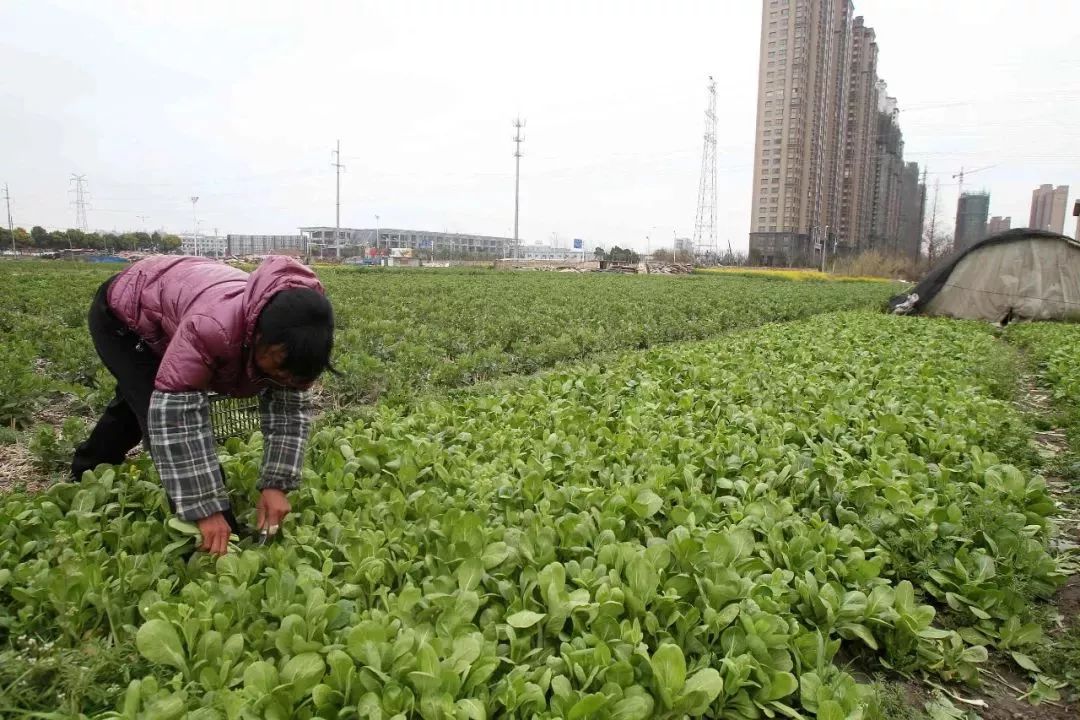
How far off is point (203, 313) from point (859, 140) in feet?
245

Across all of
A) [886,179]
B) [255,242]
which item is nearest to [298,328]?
[886,179]

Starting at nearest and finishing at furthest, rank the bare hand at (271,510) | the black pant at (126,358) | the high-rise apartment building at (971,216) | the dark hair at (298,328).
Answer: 1. the dark hair at (298,328)
2. the bare hand at (271,510)
3. the black pant at (126,358)
4. the high-rise apartment building at (971,216)

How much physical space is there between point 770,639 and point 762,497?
3.90 ft

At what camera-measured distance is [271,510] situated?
2738 mm

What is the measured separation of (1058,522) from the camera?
12.7ft

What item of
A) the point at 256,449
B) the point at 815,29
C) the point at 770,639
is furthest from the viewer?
the point at 815,29

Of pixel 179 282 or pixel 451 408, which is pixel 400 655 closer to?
pixel 179 282

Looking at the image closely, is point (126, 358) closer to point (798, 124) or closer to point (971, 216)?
point (798, 124)

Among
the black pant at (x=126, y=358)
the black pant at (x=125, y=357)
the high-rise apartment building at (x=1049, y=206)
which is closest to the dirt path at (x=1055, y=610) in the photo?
the black pant at (x=126, y=358)

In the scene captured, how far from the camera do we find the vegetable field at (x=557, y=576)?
1882mm

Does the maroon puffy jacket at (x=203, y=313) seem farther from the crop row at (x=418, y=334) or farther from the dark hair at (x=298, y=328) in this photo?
the crop row at (x=418, y=334)

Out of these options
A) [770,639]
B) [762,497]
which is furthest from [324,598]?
[762,497]

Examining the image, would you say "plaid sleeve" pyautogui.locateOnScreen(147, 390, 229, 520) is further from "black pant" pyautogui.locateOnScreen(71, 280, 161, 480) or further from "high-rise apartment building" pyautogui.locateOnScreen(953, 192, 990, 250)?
"high-rise apartment building" pyautogui.locateOnScreen(953, 192, 990, 250)

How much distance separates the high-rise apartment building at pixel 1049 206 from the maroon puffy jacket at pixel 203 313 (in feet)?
225
